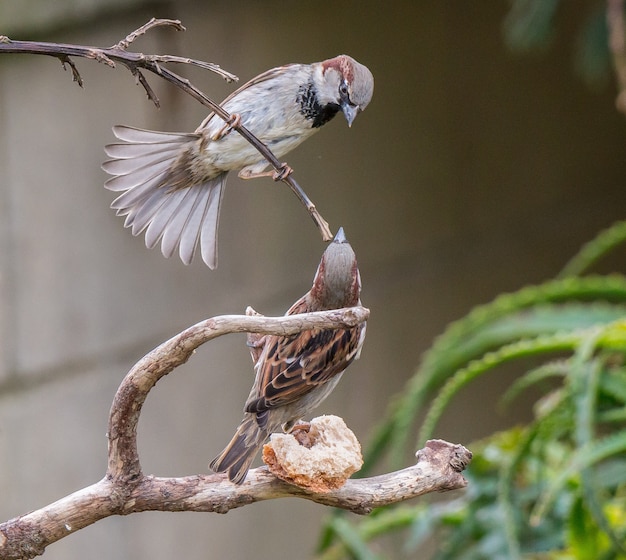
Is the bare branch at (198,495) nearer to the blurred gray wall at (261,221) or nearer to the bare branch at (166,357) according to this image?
the bare branch at (166,357)

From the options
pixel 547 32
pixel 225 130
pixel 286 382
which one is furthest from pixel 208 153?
pixel 547 32

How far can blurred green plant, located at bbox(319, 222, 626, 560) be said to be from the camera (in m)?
1.92

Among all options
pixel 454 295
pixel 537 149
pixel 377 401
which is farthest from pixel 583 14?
pixel 377 401

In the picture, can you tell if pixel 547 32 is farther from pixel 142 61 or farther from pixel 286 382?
pixel 142 61

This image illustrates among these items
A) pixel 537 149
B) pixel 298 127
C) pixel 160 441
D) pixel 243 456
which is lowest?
pixel 243 456

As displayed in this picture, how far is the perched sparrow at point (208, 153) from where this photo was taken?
2.29ft

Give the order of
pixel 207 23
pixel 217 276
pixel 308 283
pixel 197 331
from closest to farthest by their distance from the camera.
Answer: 1. pixel 197 331
2. pixel 207 23
3. pixel 308 283
4. pixel 217 276

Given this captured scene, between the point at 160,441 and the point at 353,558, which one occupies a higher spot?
the point at 160,441

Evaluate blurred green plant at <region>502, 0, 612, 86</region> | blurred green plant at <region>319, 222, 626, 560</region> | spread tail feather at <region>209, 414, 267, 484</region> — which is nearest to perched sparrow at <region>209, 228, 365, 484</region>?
spread tail feather at <region>209, 414, 267, 484</region>

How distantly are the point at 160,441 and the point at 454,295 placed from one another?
4.20 feet

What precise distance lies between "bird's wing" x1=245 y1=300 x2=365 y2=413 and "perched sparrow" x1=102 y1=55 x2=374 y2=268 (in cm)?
20

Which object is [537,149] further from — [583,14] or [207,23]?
[207,23]

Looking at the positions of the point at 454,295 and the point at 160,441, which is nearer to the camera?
the point at 160,441

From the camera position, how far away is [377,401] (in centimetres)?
326
